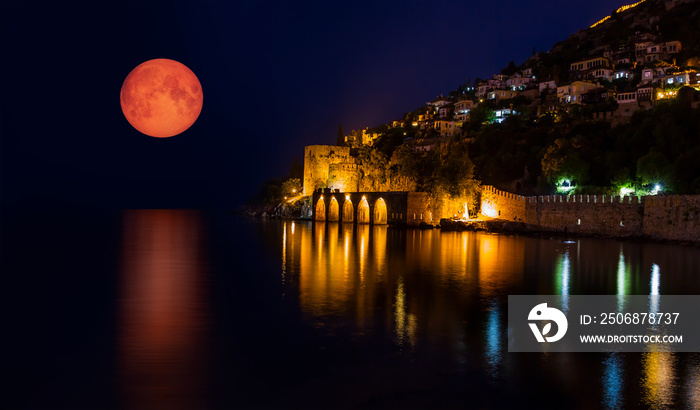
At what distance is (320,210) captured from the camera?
48.9m

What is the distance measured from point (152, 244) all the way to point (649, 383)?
26.5 metres

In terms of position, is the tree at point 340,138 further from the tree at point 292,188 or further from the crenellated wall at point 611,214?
the crenellated wall at point 611,214

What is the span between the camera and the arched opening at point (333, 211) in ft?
154

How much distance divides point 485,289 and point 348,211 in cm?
3125

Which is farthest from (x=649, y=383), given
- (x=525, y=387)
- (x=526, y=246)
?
(x=526, y=246)

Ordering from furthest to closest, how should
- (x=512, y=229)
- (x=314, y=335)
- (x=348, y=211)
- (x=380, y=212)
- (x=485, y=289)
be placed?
(x=348, y=211)
(x=380, y=212)
(x=512, y=229)
(x=485, y=289)
(x=314, y=335)

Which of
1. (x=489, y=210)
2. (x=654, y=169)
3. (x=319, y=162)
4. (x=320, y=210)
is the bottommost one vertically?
(x=320, y=210)

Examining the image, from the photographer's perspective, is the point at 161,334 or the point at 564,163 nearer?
the point at 161,334

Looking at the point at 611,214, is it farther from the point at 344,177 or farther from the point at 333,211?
the point at 344,177

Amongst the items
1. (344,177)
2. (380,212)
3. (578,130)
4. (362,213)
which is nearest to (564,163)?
(578,130)

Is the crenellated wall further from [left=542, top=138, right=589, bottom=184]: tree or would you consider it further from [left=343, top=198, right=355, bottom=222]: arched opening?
[left=343, top=198, right=355, bottom=222]: arched opening

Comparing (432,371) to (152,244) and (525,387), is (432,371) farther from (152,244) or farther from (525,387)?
(152,244)

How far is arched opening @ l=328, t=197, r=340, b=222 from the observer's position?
46997 mm

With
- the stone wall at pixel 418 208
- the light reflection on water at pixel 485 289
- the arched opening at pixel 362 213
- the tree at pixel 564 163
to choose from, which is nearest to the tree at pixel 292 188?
the arched opening at pixel 362 213
